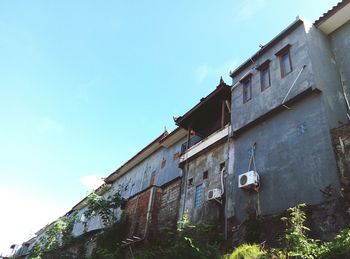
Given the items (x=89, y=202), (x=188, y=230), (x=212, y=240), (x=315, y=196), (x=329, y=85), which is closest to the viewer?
(x=315, y=196)

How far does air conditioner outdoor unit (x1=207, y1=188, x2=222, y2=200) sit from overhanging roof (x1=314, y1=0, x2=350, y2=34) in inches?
305

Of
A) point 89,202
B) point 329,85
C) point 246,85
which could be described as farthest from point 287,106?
point 89,202

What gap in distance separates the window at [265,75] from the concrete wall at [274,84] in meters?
0.16

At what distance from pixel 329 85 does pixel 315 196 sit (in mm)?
4191

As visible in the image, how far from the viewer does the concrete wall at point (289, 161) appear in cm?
939

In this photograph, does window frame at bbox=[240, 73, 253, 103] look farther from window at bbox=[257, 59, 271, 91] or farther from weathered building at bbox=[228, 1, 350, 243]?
window at bbox=[257, 59, 271, 91]

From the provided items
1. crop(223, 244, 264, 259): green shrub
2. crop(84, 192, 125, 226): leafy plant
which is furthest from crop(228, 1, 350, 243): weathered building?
crop(84, 192, 125, 226): leafy plant

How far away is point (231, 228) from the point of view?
456 inches

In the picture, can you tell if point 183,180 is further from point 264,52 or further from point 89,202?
point 89,202

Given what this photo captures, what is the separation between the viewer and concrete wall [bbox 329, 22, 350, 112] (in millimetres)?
11745

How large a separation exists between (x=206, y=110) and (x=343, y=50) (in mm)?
7063

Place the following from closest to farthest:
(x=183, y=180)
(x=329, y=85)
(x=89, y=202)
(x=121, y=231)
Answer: (x=329, y=85) < (x=183, y=180) < (x=121, y=231) < (x=89, y=202)

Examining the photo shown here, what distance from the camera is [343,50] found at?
12.3m

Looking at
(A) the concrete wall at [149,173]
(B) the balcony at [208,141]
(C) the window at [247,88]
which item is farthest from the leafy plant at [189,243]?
(C) the window at [247,88]
